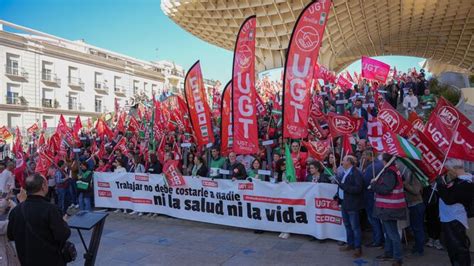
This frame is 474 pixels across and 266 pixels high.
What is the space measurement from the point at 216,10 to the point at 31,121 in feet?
74.9

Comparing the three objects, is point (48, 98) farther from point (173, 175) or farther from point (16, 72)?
point (173, 175)

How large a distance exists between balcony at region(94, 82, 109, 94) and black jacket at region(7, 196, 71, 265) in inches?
1818

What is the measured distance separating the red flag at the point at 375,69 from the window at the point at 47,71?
37.5 m

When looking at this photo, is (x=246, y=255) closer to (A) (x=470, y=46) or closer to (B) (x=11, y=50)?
(B) (x=11, y=50)

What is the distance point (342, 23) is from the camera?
121 ft

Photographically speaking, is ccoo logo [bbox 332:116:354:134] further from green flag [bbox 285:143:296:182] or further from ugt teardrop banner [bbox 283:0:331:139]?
green flag [bbox 285:143:296:182]

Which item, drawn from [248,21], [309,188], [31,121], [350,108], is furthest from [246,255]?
[31,121]

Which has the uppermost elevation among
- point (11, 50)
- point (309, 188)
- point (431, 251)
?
point (11, 50)

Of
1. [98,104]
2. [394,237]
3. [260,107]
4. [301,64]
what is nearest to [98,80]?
[98,104]

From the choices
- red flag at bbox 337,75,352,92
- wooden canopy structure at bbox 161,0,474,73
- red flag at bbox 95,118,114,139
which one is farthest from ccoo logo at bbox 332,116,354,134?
wooden canopy structure at bbox 161,0,474,73

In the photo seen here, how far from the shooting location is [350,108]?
44.2 ft

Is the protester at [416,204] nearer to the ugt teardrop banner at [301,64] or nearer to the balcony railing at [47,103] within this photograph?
the ugt teardrop banner at [301,64]

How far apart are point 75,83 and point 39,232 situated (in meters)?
44.6

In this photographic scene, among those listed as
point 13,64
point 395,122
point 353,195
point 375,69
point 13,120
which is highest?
point 13,64
